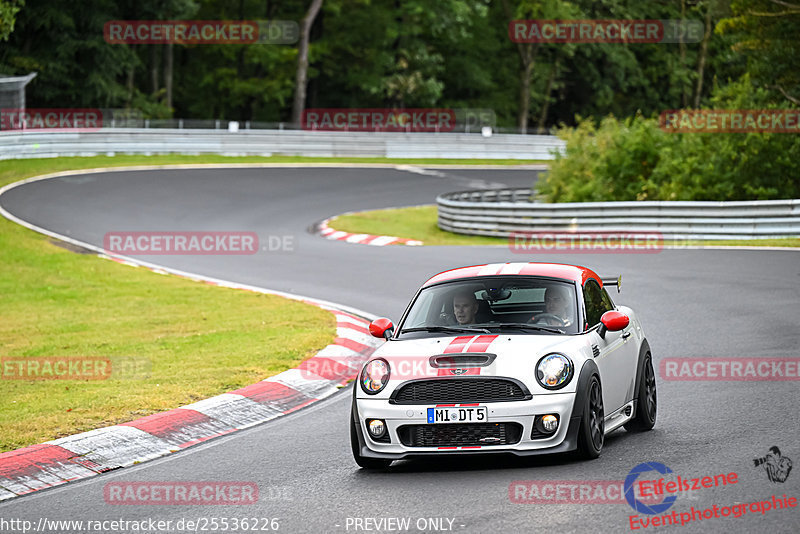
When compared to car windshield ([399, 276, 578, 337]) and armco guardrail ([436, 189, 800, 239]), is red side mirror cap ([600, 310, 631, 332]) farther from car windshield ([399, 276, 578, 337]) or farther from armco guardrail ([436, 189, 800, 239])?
armco guardrail ([436, 189, 800, 239])

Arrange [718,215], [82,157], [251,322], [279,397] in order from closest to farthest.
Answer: [279,397], [251,322], [718,215], [82,157]

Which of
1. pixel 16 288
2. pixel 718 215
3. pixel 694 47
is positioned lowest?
pixel 16 288

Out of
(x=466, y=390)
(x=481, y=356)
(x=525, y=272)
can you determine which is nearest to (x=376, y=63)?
(x=525, y=272)

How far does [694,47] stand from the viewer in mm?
74875

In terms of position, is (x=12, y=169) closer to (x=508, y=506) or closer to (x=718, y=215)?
(x=718, y=215)

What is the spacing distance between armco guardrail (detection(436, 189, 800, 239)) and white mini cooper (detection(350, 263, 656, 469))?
598 inches

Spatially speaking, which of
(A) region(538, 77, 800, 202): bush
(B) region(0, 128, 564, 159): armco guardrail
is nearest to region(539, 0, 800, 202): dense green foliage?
(A) region(538, 77, 800, 202): bush

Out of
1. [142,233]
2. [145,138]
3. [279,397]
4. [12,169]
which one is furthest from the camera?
[145,138]

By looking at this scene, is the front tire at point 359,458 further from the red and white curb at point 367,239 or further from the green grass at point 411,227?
the red and white curb at point 367,239

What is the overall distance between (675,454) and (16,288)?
545 inches

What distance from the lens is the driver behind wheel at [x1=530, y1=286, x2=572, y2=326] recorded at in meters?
8.16

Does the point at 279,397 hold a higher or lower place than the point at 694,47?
lower

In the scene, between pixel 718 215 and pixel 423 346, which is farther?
pixel 718 215

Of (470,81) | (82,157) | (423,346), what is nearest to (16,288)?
(423,346)
